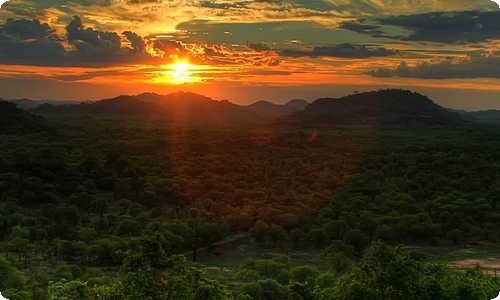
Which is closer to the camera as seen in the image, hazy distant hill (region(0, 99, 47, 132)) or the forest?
the forest

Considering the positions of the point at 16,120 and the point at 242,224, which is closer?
the point at 242,224

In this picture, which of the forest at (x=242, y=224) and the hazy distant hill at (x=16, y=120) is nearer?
the forest at (x=242, y=224)

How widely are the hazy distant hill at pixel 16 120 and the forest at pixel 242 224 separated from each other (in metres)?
34.1

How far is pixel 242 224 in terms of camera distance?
150ft

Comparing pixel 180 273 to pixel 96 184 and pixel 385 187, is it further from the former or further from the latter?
pixel 385 187

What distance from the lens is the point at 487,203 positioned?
4997cm

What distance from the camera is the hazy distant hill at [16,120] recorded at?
115738mm

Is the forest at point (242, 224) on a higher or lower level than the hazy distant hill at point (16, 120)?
higher

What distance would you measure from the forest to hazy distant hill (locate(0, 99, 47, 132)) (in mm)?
34141

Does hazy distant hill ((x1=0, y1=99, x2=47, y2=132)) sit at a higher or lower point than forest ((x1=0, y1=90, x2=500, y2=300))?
lower

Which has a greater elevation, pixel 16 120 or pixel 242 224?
pixel 242 224

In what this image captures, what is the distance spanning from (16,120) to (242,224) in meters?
90.7

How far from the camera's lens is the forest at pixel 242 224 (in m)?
17.3

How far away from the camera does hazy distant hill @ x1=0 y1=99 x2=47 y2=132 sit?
4557 inches
